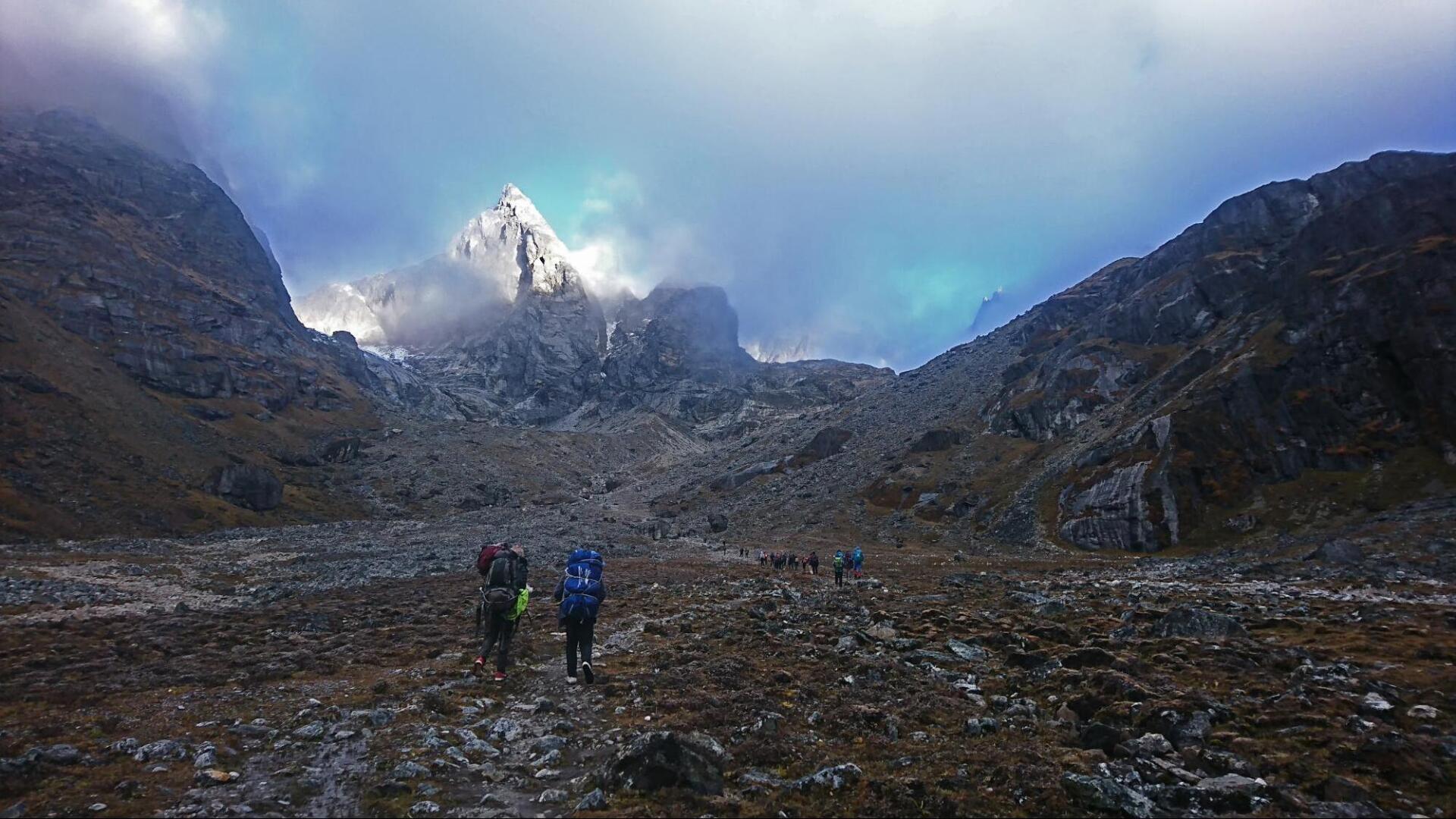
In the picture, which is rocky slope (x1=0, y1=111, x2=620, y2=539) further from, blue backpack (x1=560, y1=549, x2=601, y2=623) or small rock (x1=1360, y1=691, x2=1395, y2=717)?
small rock (x1=1360, y1=691, x2=1395, y2=717)

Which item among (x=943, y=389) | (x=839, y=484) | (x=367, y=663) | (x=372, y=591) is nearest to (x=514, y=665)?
(x=367, y=663)

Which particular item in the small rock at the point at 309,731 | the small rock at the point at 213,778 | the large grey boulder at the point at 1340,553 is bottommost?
the small rock at the point at 309,731

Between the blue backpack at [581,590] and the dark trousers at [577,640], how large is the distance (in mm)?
148

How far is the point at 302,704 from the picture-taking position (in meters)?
12.4

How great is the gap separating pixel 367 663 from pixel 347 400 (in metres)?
194

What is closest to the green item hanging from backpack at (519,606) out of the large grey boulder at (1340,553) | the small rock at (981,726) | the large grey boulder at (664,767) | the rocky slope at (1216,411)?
the large grey boulder at (664,767)

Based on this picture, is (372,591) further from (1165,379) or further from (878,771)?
(1165,379)

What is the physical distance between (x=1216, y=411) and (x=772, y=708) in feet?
233

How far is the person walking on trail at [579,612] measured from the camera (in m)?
14.7

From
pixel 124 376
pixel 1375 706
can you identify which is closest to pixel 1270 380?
pixel 1375 706

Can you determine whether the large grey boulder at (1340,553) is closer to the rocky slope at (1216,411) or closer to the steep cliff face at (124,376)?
the rocky slope at (1216,411)

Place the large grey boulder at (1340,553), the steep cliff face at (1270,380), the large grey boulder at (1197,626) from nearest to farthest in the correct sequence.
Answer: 1. the large grey boulder at (1197,626)
2. the large grey boulder at (1340,553)
3. the steep cliff face at (1270,380)

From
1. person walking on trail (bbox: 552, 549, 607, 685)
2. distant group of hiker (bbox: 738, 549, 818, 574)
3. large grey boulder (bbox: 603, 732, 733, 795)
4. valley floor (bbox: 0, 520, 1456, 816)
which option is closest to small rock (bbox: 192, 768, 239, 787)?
valley floor (bbox: 0, 520, 1456, 816)

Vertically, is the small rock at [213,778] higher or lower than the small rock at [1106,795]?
higher
